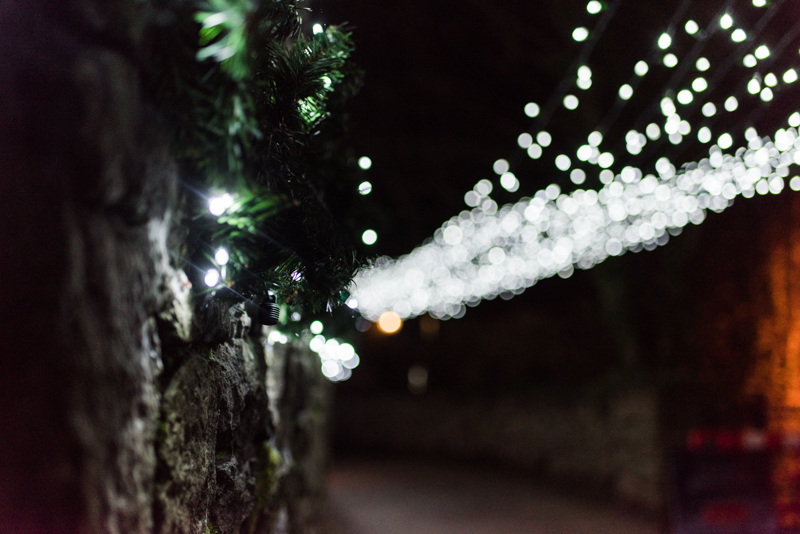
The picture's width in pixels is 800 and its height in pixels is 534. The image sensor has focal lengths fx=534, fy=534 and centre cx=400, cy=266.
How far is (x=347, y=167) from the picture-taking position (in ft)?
8.97

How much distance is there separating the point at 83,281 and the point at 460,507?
7216 mm

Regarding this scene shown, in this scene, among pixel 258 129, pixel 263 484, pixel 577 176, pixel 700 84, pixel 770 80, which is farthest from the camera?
pixel 577 176

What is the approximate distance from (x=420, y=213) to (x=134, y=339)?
399 inches

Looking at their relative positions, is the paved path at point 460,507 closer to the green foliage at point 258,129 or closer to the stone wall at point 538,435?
the stone wall at point 538,435

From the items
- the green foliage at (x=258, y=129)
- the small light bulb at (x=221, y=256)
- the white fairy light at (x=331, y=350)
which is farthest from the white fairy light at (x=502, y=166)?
the small light bulb at (x=221, y=256)

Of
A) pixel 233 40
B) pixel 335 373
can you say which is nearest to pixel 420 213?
pixel 335 373

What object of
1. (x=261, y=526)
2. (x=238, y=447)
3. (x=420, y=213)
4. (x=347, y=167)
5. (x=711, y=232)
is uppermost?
(x=420, y=213)

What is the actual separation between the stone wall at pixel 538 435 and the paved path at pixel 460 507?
59 centimetres

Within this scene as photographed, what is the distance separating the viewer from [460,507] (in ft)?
24.1

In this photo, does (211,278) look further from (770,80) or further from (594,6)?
(770,80)

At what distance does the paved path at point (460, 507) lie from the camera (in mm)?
6207

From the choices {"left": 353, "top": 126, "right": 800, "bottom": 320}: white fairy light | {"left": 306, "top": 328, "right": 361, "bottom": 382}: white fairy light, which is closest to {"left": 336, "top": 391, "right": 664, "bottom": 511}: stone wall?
{"left": 353, "top": 126, "right": 800, "bottom": 320}: white fairy light

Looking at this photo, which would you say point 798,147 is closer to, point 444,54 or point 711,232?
point 711,232

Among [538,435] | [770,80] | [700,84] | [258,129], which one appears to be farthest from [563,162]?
[538,435]
